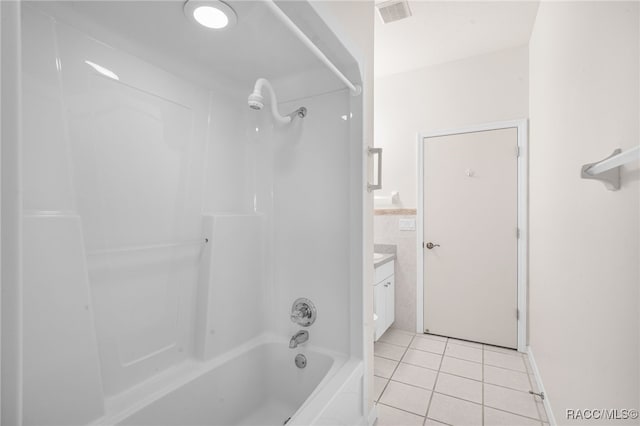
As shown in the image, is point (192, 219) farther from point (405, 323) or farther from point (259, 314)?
point (405, 323)

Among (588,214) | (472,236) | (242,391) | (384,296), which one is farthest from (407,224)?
(242,391)

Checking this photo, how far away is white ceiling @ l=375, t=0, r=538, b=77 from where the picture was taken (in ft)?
6.89

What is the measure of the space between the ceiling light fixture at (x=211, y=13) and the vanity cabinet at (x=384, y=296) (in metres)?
1.93

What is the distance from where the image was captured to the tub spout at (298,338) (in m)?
1.58

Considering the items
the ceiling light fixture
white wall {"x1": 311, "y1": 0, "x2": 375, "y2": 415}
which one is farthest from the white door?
the ceiling light fixture

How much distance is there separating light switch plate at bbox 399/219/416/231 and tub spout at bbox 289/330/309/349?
171 centimetres

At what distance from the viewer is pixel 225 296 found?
163 centimetres

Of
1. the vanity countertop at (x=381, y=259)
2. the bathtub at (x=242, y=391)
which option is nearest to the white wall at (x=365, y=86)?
the bathtub at (x=242, y=391)

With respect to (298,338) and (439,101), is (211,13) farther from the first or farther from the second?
(439,101)

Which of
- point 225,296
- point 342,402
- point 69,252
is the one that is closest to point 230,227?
point 225,296

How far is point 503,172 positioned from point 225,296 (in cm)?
249

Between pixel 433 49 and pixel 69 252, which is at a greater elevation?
pixel 433 49

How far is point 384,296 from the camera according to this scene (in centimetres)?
263

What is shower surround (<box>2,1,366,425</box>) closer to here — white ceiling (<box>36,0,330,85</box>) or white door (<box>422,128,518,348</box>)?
white ceiling (<box>36,0,330,85</box>)
